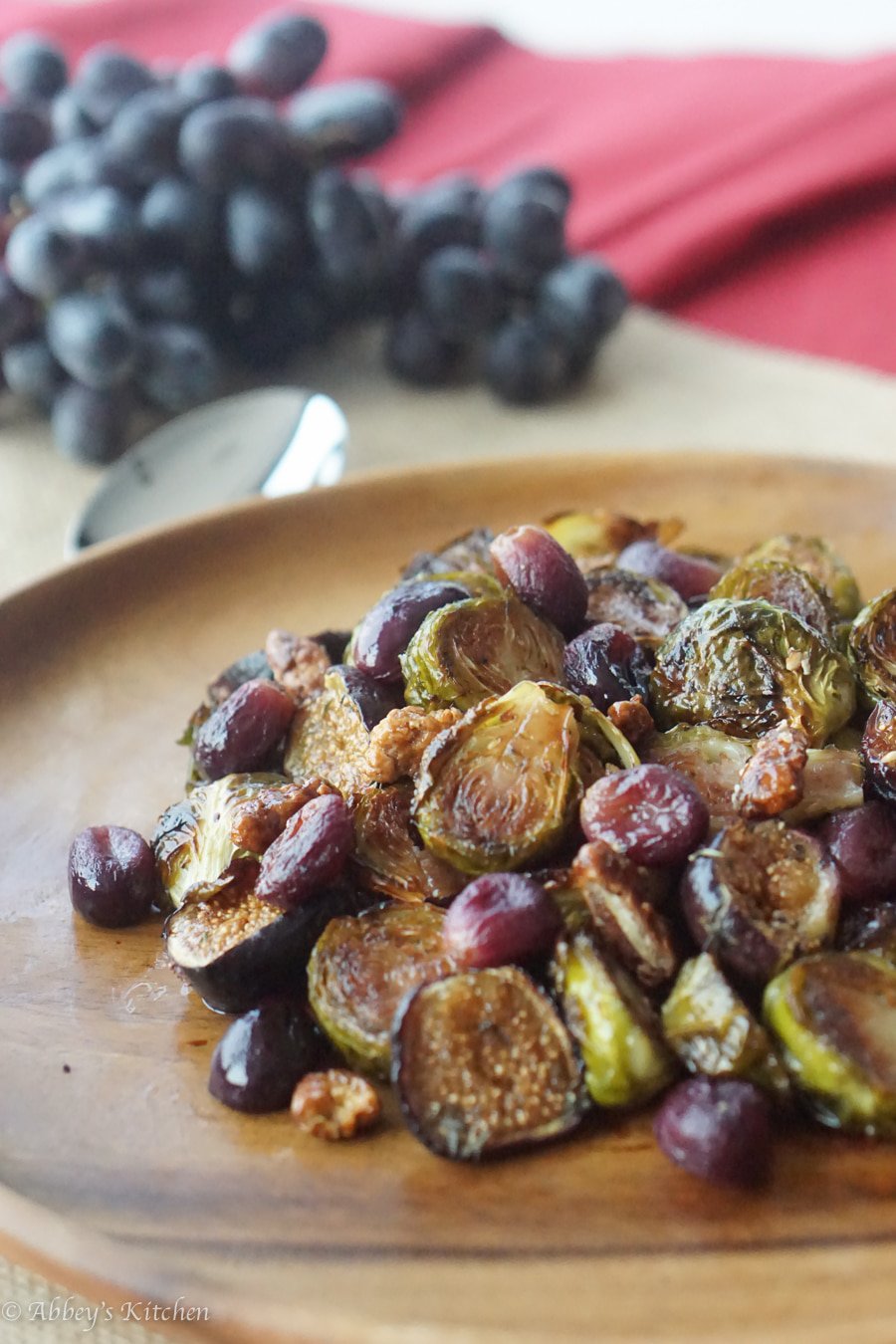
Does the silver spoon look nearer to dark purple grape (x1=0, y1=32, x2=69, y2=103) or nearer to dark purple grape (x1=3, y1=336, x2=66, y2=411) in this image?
dark purple grape (x1=3, y1=336, x2=66, y2=411)

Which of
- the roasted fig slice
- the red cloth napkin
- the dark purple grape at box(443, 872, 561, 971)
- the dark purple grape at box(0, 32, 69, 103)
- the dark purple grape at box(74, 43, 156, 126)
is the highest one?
the dark purple grape at box(0, 32, 69, 103)

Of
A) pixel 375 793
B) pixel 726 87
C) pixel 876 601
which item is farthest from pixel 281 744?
pixel 726 87

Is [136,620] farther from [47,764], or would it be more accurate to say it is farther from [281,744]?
[281,744]

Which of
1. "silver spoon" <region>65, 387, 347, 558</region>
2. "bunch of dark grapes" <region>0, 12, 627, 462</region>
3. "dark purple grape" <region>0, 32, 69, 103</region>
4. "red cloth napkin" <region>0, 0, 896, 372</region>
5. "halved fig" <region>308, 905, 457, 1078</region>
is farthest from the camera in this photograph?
"red cloth napkin" <region>0, 0, 896, 372</region>

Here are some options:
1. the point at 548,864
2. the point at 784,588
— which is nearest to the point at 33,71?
the point at 784,588

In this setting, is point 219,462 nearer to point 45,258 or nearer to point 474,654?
point 45,258

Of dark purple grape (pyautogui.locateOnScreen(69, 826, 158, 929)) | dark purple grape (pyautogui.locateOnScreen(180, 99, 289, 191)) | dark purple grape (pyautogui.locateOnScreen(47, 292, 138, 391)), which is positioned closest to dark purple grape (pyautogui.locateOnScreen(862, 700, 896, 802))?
dark purple grape (pyautogui.locateOnScreen(69, 826, 158, 929))

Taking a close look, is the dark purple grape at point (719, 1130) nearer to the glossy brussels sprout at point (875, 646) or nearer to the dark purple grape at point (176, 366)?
the glossy brussels sprout at point (875, 646)
